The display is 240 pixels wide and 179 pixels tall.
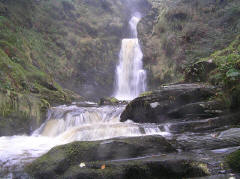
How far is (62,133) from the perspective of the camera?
28.1 feet

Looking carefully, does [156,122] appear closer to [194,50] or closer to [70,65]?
[194,50]

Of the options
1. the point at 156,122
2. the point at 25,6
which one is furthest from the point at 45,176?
the point at 25,6

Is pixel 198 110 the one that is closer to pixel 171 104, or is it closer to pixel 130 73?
pixel 171 104

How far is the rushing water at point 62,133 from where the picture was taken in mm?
5496

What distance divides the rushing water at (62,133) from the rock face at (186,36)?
32.6 feet

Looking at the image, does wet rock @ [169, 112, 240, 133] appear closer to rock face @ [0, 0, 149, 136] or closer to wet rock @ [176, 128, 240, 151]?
wet rock @ [176, 128, 240, 151]

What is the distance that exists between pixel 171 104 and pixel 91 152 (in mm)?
4181

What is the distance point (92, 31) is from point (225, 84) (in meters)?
21.1

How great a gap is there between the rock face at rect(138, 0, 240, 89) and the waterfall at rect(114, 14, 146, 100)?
0.82 meters

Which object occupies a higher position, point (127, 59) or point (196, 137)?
point (127, 59)

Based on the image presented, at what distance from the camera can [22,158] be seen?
5207 millimetres

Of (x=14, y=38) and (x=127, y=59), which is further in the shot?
(x=127, y=59)

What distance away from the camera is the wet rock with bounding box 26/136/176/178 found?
3.92 metres

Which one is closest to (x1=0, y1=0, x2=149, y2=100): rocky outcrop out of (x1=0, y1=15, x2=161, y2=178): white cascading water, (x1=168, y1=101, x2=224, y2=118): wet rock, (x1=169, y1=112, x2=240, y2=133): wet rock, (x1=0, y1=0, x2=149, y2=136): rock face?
(x1=0, y1=0, x2=149, y2=136): rock face
